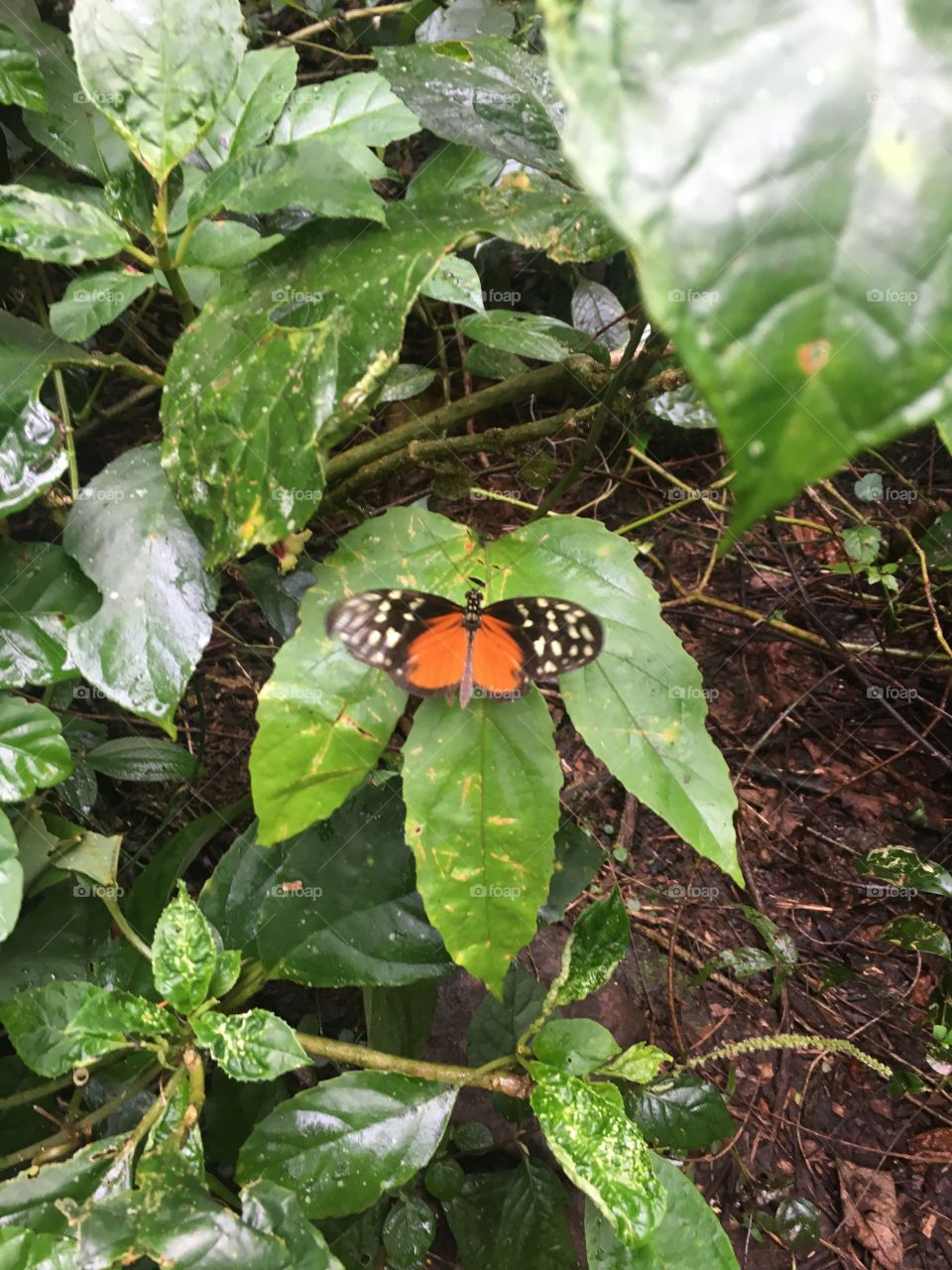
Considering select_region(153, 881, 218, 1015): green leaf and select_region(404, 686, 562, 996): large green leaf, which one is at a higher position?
select_region(404, 686, 562, 996): large green leaf

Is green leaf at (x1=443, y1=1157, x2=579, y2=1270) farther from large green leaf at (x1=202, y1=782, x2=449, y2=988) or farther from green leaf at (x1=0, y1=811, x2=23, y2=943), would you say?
green leaf at (x1=0, y1=811, x2=23, y2=943)

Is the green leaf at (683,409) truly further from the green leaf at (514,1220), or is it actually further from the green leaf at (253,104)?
the green leaf at (514,1220)

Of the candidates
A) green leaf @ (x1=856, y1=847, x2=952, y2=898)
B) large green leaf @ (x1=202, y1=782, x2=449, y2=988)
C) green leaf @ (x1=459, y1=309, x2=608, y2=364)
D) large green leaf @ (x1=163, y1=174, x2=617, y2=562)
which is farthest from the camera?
green leaf @ (x1=856, y1=847, x2=952, y2=898)

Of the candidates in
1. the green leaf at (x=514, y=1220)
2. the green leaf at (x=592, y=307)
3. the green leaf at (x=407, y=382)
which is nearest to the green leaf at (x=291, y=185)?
the green leaf at (x=407, y=382)

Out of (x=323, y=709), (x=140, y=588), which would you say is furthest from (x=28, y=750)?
(x=323, y=709)

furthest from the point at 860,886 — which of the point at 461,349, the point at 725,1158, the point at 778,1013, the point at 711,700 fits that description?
the point at 461,349

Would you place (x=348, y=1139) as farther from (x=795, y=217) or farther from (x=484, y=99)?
(x=484, y=99)

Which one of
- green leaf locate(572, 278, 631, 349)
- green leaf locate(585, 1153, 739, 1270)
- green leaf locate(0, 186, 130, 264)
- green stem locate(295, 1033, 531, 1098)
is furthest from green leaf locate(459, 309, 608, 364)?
green leaf locate(585, 1153, 739, 1270)

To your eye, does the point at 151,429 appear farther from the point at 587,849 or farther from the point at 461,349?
the point at 587,849
